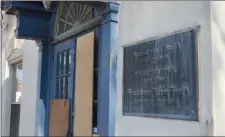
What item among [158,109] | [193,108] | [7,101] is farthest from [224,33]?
[7,101]

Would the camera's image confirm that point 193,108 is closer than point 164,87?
Yes

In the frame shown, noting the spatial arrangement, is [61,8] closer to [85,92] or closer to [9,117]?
[85,92]

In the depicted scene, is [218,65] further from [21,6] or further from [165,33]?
[21,6]

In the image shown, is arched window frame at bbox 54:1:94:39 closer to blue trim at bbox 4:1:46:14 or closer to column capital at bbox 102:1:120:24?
blue trim at bbox 4:1:46:14

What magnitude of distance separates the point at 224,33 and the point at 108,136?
4.36 feet

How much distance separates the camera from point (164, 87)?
10.1ft

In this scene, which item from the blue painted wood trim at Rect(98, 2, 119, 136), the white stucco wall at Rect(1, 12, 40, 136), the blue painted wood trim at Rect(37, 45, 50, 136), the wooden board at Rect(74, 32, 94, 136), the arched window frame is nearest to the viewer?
the blue painted wood trim at Rect(98, 2, 119, 136)

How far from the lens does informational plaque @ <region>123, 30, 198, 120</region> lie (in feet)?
9.23

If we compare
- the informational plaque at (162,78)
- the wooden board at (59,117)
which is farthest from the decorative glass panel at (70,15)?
the wooden board at (59,117)

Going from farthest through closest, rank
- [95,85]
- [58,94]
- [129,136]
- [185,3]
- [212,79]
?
1. [58,94]
2. [129,136]
3. [95,85]
4. [185,3]
5. [212,79]

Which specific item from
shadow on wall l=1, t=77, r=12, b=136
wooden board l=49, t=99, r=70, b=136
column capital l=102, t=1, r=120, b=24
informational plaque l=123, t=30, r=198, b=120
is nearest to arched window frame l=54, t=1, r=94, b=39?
column capital l=102, t=1, r=120, b=24

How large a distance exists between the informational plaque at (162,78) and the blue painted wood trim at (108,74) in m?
0.40

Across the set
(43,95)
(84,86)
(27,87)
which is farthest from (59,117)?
(27,87)

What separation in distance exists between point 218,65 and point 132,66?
3.70ft
